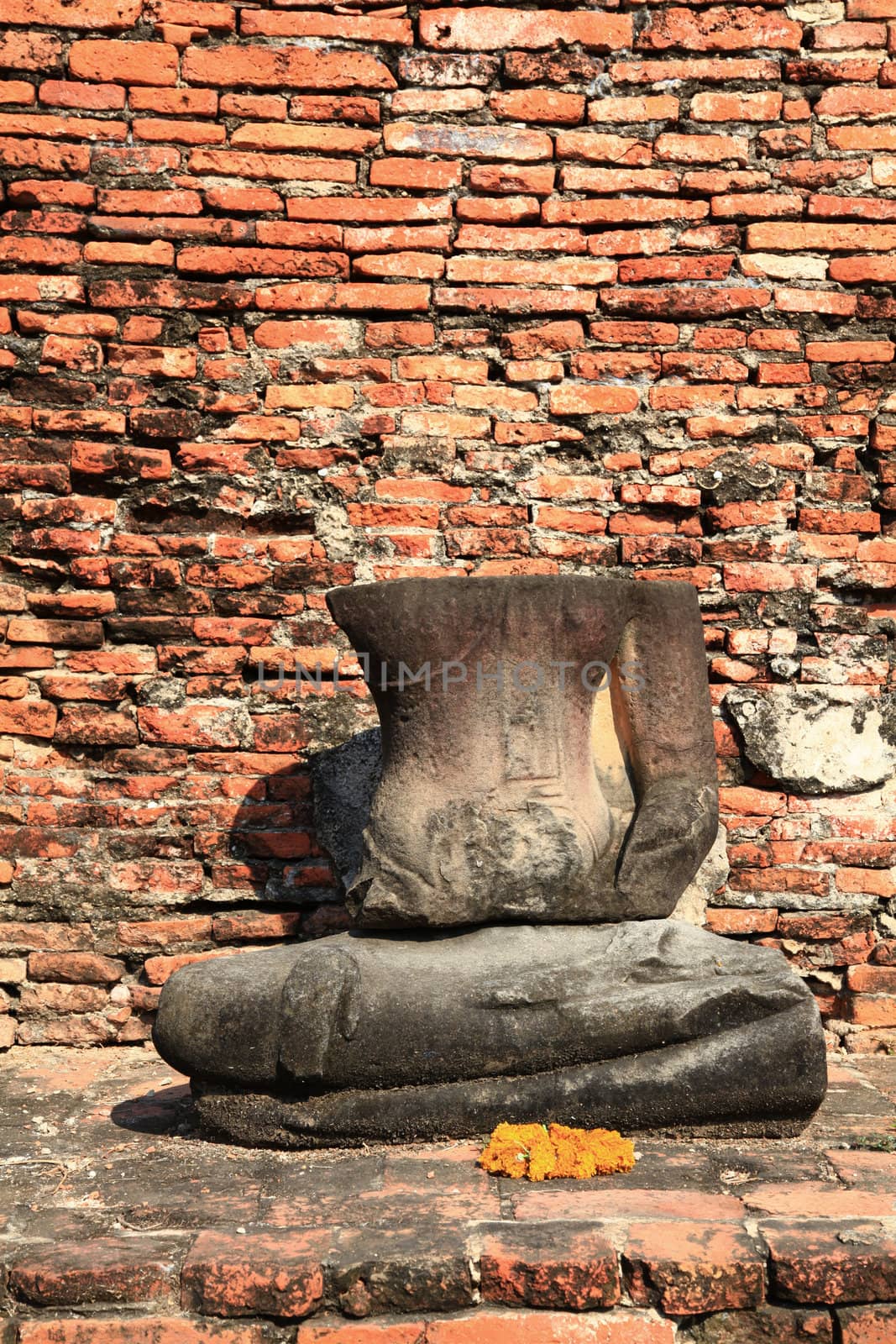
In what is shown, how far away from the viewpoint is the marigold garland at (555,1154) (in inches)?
101

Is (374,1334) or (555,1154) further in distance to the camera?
(555,1154)

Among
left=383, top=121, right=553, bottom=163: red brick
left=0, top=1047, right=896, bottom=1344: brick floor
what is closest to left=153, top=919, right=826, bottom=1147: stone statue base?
left=0, top=1047, right=896, bottom=1344: brick floor

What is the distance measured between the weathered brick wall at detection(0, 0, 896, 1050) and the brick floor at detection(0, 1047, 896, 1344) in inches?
55.0

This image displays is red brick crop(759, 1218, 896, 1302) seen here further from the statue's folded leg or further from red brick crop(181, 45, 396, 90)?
red brick crop(181, 45, 396, 90)

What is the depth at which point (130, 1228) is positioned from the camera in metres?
2.34

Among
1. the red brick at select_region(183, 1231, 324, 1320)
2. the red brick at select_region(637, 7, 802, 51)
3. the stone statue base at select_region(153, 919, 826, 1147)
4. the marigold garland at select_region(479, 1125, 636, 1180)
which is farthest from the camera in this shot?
the red brick at select_region(637, 7, 802, 51)

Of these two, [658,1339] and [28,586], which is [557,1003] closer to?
[658,1339]

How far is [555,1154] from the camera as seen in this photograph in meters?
2.59

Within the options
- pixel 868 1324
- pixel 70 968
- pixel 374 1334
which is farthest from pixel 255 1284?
pixel 70 968

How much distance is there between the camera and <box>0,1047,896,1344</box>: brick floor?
2.15 meters

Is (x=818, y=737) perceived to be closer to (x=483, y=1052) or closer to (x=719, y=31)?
(x=483, y=1052)

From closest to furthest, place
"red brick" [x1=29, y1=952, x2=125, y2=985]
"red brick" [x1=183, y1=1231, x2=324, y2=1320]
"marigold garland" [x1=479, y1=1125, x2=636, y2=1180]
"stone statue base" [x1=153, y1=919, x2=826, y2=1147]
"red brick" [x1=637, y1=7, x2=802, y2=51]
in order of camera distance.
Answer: "red brick" [x1=183, y1=1231, x2=324, y2=1320] → "marigold garland" [x1=479, y1=1125, x2=636, y2=1180] → "stone statue base" [x1=153, y1=919, x2=826, y2=1147] → "red brick" [x1=29, y1=952, x2=125, y2=985] → "red brick" [x1=637, y1=7, x2=802, y2=51]

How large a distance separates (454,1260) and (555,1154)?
1.56ft

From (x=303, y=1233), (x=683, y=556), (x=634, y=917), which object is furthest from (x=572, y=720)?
(x=303, y=1233)
